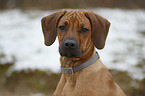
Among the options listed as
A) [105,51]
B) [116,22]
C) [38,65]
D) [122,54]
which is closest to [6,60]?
[38,65]

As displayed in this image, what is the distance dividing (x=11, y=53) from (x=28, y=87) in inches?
81.7

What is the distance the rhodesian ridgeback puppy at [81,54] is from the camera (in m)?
3.23

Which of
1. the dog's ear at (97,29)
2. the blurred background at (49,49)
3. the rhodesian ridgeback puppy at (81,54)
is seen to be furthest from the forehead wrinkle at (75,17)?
the blurred background at (49,49)

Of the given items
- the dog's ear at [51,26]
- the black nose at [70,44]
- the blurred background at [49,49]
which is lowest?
the blurred background at [49,49]

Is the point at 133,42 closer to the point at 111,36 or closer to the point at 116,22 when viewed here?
the point at 111,36

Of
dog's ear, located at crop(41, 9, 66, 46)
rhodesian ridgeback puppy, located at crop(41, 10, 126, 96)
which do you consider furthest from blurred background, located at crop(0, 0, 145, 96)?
dog's ear, located at crop(41, 9, 66, 46)

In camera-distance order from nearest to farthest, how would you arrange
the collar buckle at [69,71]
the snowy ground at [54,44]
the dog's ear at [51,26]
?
the collar buckle at [69,71], the dog's ear at [51,26], the snowy ground at [54,44]

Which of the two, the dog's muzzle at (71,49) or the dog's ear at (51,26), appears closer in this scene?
the dog's muzzle at (71,49)

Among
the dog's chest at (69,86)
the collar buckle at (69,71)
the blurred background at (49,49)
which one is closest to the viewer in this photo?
the dog's chest at (69,86)

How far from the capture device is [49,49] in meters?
8.48

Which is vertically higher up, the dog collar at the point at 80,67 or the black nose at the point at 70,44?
the black nose at the point at 70,44

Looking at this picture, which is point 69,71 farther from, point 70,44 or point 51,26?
point 51,26

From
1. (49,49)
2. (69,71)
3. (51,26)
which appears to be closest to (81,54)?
(69,71)

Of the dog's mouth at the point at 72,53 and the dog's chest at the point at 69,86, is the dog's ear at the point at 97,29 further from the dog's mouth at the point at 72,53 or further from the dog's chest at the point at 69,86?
the dog's chest at the point at 69,86
